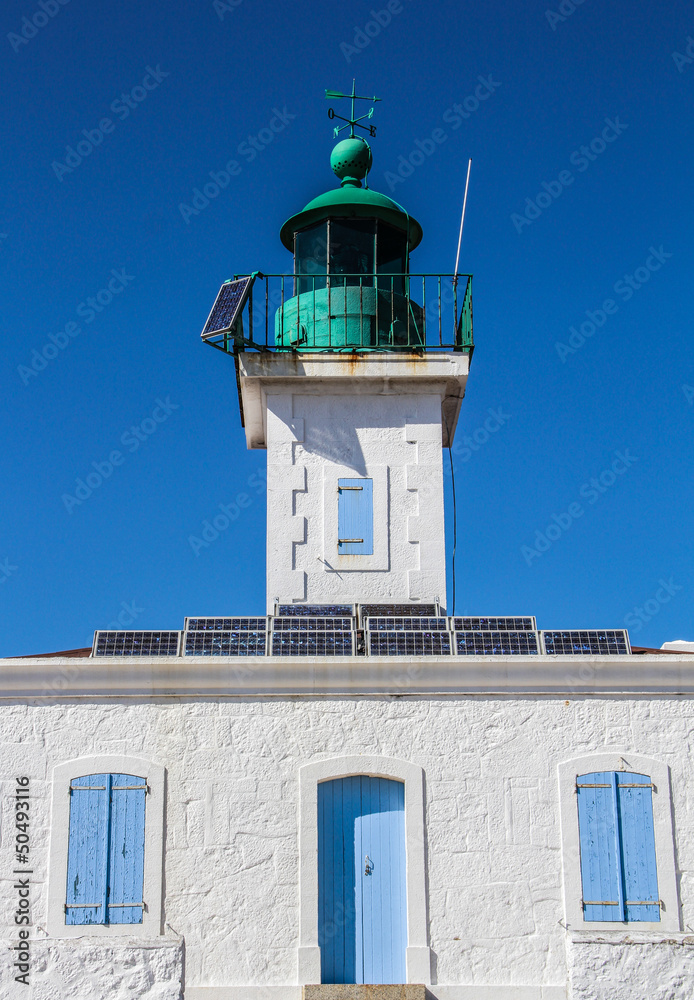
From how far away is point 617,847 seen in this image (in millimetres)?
10539

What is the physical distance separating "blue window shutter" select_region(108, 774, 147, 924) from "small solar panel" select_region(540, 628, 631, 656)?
444cm

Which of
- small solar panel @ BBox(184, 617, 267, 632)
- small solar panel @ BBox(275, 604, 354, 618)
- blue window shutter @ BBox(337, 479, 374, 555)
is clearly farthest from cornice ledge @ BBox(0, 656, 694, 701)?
blue window shutter @ BBox(337, 479, 374, 555)

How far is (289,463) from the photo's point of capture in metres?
14.3

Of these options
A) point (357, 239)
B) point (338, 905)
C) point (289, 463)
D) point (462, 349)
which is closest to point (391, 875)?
point (338, 905)

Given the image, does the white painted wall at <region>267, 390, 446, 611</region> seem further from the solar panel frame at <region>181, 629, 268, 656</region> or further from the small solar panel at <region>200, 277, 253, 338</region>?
the solar panel frame at <region>181, 629, 268, 656</region>

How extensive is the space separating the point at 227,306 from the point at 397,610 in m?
4.66

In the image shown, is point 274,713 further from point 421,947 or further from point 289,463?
point 289,463

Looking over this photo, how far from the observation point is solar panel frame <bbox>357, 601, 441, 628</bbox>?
41.9ft

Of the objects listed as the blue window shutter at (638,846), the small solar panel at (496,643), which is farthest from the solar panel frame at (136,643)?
the blue window shutter at (638,846)

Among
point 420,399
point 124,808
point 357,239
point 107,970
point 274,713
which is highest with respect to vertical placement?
point 357,239

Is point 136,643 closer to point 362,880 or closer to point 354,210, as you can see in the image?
point 362,880

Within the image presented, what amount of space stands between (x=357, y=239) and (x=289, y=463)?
3.56 metres

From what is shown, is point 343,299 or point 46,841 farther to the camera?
point 343,299

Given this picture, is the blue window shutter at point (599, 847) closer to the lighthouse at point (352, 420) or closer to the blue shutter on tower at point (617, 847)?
the blue shutter on tower at point (617, 847)
